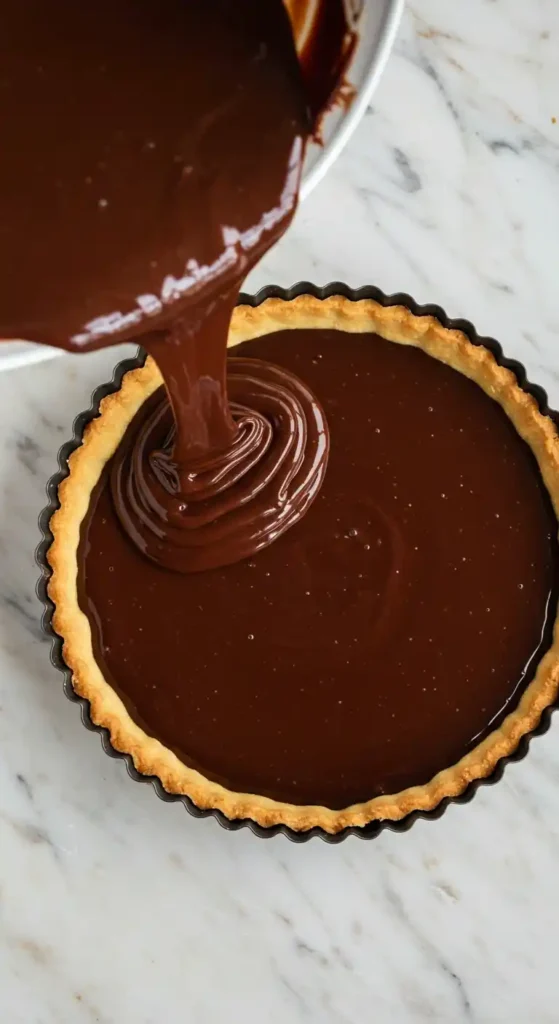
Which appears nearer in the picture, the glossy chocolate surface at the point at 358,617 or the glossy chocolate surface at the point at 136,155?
the glossy chocolate surface at the point at 136,155

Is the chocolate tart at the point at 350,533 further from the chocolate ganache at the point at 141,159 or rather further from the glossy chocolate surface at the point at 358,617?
the chocolate ganache at the point at 141,159

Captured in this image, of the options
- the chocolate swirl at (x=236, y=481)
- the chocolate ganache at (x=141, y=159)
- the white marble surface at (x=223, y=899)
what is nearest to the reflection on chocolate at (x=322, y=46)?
the chocolate ganache at (x=141, y=159)

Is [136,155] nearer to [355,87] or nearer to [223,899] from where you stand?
[355,87]

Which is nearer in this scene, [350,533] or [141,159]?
[141,159]

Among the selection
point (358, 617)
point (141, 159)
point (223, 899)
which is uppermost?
point (141, 159)

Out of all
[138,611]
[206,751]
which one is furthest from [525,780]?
[138,611]

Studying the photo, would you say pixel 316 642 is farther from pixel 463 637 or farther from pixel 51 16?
pixel 51 16

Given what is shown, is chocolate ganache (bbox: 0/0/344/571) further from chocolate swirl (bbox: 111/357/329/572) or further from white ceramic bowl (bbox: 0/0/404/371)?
chocolate swirl (bbox: 111/357/329/572)

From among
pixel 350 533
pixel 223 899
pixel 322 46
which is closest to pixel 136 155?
pixel 322 46
